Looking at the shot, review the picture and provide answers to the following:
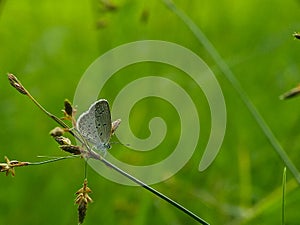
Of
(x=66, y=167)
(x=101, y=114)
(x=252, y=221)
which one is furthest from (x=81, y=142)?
(x=66, y=167)

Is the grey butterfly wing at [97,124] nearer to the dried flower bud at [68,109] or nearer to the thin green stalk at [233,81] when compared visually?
the dried flower bud at [68,109]

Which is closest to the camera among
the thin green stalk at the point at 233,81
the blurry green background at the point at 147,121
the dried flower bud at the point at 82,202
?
the dried flower bud at the point at 82,202

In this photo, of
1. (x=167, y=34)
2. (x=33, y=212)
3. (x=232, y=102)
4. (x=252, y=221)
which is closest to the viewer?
(x=252, y=221)

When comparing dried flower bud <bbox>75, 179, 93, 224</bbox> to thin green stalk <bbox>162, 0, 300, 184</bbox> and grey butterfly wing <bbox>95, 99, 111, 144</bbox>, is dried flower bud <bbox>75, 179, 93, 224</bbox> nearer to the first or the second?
grey butterfly wing <bbox>95, 99, 111, 144</bbox>

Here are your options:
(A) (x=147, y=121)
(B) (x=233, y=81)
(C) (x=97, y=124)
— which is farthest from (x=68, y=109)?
(A) (x=147, y=121)

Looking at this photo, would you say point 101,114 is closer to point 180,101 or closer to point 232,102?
point 180,101

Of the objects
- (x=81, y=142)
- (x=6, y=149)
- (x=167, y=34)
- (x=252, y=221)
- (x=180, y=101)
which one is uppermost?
(x=167, y=34)

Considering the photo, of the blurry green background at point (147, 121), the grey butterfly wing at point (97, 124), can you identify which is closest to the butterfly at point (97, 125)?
the grey butterfly wing at point (97, 124)
